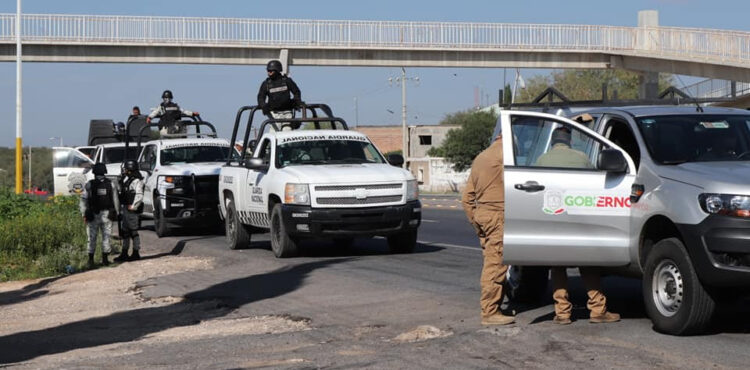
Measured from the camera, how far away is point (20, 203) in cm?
2720

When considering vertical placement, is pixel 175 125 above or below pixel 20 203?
above

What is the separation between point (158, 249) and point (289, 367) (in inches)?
536

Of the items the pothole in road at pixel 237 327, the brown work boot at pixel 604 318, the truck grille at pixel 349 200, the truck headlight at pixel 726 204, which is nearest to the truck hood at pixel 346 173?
the truck grille at pixel 349 200

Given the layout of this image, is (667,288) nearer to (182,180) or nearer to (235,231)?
(235,231)

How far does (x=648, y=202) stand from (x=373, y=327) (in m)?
2.64

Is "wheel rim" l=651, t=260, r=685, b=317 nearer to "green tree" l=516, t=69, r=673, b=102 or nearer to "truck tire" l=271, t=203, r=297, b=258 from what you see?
"truck tire" l=271, t=203, r=297, b=258

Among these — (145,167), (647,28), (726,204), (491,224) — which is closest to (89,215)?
(145,167)

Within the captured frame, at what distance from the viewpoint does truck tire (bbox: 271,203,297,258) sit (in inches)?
671

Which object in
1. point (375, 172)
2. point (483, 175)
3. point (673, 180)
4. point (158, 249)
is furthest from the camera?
point (158, 249)

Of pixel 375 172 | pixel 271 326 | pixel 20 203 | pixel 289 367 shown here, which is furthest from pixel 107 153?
pixel 289 367

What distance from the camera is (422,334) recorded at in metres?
9.66

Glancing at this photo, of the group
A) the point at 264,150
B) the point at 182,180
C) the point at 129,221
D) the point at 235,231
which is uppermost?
the point at 264,150

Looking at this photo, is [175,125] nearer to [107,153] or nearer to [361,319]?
[107,153]

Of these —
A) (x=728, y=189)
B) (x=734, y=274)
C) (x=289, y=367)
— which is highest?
(x=728, y=189)
